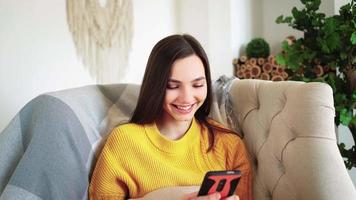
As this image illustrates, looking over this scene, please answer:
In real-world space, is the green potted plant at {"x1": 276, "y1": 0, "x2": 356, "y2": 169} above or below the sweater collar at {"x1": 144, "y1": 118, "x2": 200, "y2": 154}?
above

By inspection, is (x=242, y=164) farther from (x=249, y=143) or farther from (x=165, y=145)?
(x=165, y=145)

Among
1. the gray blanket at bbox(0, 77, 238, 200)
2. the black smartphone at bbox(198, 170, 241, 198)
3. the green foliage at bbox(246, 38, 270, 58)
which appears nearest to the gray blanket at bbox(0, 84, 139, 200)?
the gray blanket at bbox(0, 77, 238, 200)

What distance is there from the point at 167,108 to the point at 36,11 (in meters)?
0.68

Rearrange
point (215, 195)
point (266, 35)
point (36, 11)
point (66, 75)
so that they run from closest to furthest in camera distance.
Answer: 1. point (215, 195)
2. point (36, 11)
3. point (66, 75)
4. point (266, 35)

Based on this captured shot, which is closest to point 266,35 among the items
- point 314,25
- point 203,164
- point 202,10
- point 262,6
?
point 262,6

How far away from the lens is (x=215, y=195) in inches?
36.2

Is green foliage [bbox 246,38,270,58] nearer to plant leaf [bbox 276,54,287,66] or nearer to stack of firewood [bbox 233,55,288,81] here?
stack of firewood [bbox 233,55,288,81]

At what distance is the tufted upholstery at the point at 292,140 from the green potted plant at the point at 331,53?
34cm

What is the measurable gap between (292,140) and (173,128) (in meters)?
0.36

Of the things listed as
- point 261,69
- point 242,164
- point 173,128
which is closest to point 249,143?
point 242,164

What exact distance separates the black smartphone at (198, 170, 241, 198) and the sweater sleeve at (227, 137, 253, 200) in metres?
0.24

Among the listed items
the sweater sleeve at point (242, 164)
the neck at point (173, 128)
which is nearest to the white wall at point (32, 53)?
the neck at point (173, 128)

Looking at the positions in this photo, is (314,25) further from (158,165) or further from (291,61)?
(158,165)

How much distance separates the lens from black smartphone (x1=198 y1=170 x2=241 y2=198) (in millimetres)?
887
